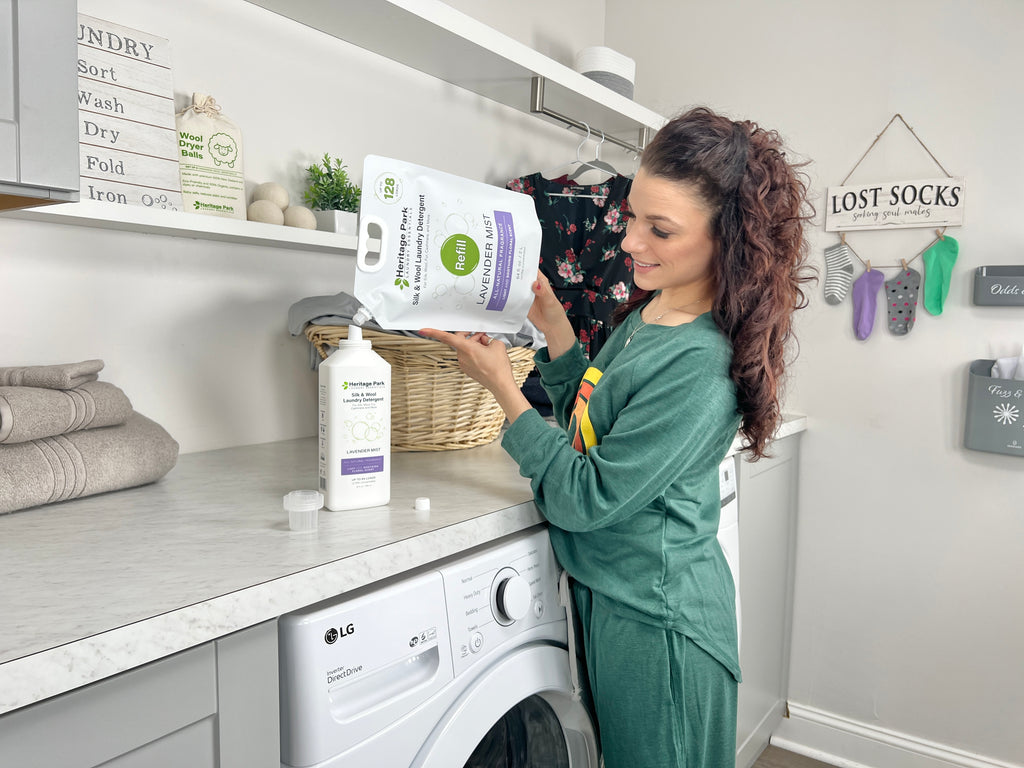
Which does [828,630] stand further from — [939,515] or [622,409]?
[622,409]

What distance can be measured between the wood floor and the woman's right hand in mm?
1468

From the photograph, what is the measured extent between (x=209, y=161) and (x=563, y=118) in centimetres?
92

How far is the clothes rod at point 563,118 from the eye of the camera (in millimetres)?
1704

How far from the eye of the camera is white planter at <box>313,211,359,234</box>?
4.46ft

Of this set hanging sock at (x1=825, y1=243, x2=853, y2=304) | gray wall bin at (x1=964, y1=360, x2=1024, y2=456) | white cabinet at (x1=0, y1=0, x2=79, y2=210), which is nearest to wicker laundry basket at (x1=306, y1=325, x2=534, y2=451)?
white cabinet at (x1=0, y1=0, x2=79, y2=210)

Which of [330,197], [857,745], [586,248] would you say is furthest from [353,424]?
[857,745]

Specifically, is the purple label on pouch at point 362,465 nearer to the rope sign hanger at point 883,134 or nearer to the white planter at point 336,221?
the white planter at point 336,221

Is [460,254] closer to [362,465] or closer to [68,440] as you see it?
[362,465]

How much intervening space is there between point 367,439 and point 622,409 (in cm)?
33

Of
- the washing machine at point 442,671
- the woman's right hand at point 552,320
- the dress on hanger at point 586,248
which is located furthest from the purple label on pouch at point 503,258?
the dress on hanger at point 586,248

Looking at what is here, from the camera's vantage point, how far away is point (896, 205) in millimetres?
1909

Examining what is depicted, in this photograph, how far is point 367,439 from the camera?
916 mm

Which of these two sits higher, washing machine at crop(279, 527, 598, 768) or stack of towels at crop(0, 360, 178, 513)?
stack of towels at crop(0, 360, 178, 513)

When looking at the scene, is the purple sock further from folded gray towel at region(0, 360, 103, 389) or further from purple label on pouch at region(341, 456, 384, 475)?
folded gray towel at region(0, 360, 103, 389)
